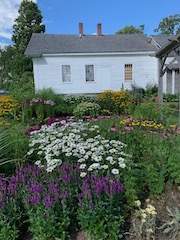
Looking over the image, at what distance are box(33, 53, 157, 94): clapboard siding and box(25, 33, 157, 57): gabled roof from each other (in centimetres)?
45

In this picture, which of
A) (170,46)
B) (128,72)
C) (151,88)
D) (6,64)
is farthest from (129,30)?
(170,46)

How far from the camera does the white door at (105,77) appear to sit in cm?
1731

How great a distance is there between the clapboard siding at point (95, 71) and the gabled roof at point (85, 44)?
45cm

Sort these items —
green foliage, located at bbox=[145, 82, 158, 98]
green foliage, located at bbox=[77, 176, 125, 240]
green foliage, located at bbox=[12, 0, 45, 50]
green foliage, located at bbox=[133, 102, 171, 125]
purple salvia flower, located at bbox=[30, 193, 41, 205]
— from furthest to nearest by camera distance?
green foliage, located at bbox=[12, 0, 45, 50]
green foliage, located at bbox=[145, 82, 158, 98]
green foliage, located at bbox=[133, 102, 171, 125]
purple salvia flower, located at bbox=[30, 193, 41, 205]
green foliage, located at bbox=[77, 176, 125, 240]

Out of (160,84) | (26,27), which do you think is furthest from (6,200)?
(26,27)

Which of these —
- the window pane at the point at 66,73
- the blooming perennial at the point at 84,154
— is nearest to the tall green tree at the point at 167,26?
the window pane at the point at 66,73

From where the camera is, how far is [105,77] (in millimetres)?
17453

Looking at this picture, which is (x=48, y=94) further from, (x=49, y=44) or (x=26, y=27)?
(x=26, y=27)

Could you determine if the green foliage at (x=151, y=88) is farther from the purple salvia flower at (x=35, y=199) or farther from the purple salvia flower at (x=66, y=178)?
the purple salvia flower at (x=35, y=199)

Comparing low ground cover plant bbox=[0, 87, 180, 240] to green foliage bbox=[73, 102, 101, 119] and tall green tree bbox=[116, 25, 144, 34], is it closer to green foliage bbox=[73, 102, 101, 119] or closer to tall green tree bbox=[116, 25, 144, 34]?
green foliage bbox=[73, 102, 101, 119]

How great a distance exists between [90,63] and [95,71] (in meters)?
0.70

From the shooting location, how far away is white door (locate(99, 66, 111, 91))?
1731cm

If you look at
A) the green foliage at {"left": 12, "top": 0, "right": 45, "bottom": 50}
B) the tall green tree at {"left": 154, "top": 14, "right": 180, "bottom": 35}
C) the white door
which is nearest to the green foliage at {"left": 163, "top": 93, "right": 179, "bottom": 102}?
the white door

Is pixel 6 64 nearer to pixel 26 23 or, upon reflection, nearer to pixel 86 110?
pixel 26 23
